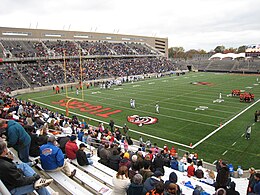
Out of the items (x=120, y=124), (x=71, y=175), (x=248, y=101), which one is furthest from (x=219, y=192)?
(x=248, y=101)

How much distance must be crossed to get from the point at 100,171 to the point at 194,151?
8548mm

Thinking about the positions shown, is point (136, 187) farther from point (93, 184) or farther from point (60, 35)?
point (60, 35)

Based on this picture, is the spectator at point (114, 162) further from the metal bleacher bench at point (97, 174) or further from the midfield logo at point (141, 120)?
the midfield logo at point (141, 120)

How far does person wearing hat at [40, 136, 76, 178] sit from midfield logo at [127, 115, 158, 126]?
42.7 ft

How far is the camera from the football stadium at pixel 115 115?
5.98 m

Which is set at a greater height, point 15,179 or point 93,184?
point 15,179

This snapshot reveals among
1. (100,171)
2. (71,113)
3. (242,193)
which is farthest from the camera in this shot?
(71,113)

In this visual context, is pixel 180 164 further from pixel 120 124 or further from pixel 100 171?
pixel 120 124

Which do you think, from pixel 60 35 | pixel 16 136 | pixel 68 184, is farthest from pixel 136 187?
pixel 60 35

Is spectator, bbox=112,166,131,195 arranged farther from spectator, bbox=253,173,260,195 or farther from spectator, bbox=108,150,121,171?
spectator, bbox=253,173,260,195

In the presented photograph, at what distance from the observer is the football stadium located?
5977 millimetres

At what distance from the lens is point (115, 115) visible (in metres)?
20.7

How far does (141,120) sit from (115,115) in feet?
9.12

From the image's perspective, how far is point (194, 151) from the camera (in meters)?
13.1
